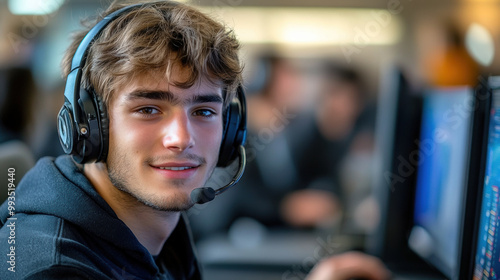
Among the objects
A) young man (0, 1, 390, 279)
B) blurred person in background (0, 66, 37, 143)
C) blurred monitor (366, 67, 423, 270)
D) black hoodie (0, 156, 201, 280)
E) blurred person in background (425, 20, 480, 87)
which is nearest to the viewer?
black hoodie (0, 156, 201, 280)

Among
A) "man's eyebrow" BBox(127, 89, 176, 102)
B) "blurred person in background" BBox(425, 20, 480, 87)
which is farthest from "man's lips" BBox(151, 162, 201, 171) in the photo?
"blurred person in background" BBox(425, 20, 480, 87)

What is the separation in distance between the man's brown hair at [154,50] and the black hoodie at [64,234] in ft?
0.51

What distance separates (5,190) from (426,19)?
123 inches

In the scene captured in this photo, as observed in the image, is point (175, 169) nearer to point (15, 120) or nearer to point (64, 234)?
point (64, 234)

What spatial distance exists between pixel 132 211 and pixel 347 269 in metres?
0.39

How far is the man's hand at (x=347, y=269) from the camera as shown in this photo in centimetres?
91

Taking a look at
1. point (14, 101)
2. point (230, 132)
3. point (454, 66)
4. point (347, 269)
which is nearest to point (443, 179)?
point (347, 269)

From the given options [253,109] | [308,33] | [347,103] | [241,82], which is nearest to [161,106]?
[241,82]

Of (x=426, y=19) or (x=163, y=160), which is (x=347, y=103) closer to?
(x=426, y=19)

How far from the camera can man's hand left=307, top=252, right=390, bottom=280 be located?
91cm

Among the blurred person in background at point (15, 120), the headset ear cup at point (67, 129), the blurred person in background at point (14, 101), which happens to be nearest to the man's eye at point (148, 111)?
the headset ear cup at point (67, 129)

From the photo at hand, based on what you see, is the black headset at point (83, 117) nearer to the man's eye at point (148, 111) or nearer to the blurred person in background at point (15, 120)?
the man's eye at point (148, 111)

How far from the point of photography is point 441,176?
1204 millimetres

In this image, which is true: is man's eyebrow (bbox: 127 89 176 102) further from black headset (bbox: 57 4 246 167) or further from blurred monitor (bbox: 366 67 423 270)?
blurred monitor (bbox: 366 67 423 270)
